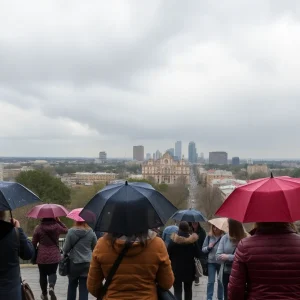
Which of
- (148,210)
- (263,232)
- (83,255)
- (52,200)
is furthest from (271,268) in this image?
(52,200)

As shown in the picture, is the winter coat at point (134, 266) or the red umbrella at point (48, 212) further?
the red umbrella at point (48, 212)

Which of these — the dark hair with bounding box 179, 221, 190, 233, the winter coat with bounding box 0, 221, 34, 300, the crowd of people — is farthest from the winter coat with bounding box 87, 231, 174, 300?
the dark hair with bounding box 179, 221, 190, 233

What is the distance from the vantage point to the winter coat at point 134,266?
3.16 m

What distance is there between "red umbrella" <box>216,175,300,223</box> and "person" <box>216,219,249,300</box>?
1543 millimetres

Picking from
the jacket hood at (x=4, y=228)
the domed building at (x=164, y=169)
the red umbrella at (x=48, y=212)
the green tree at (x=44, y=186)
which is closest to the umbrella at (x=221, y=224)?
the red umbrella at (x=48, y=212)

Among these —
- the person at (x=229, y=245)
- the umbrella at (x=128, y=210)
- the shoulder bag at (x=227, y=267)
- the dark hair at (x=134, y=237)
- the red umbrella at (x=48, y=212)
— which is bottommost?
the shoulder bag at (x=227, y=267)

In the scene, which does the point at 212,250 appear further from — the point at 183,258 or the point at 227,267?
the point at 227,267

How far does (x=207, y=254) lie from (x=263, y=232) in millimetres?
3222

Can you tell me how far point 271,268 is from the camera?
2.86 meters

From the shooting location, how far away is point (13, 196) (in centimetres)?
379

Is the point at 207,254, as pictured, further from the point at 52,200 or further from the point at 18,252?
the point at 52,200

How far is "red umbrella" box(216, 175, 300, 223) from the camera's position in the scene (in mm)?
2877

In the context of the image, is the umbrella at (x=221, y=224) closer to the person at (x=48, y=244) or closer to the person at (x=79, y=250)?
the person at (x=79, y=250)

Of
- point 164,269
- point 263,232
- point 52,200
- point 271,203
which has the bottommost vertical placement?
point 52,200
